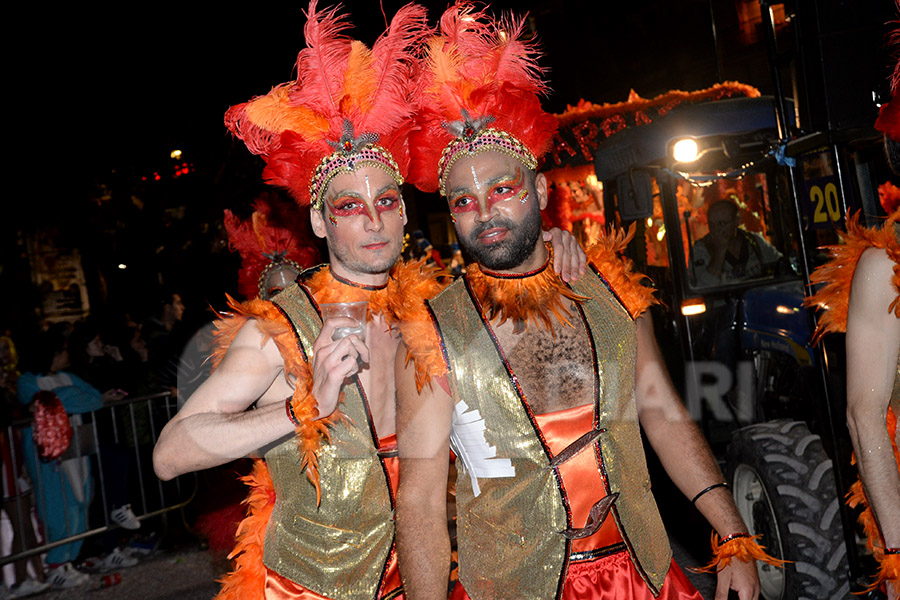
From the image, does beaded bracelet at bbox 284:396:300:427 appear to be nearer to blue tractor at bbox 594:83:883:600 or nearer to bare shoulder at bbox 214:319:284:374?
bare shoulder at bbox 214:319:284:374

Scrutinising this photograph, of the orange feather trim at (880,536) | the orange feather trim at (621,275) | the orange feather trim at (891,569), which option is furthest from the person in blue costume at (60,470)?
the orange feather trim at (891,569)

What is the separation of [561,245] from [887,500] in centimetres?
123

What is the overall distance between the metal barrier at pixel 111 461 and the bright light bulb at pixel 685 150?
5.00m

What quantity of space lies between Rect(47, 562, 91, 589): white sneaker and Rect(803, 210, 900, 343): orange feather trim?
5.97 meters

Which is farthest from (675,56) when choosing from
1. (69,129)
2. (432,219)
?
(69,129)

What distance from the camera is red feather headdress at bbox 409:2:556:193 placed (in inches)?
100

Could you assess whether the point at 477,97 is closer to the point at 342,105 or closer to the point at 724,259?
the point at 342,105

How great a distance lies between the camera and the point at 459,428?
88.4 inches

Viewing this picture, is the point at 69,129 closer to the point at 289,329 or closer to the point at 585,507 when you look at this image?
the point at 289,329

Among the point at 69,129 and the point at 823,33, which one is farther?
the point at 69,129

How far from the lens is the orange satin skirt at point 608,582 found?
2107mm

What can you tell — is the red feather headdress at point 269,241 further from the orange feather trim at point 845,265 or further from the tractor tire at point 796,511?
the orange feather trim at point 845,265

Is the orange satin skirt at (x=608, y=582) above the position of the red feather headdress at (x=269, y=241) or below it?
below

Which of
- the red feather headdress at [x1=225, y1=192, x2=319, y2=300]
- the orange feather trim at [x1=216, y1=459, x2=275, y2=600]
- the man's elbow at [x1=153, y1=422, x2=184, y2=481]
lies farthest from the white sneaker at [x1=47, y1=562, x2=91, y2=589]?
the man's elbow at [x1=153, y1=422, x2=184, y2=481]
